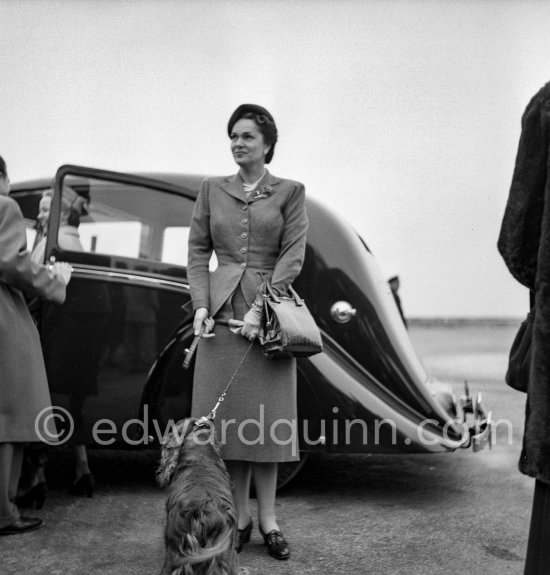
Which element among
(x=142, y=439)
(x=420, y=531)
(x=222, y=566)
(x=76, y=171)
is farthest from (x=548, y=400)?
(x=76, y=171)

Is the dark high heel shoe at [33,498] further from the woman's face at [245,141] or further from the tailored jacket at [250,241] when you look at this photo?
the woman's face at [245,141]

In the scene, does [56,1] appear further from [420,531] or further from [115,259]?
[420,531]

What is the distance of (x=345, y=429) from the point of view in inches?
133

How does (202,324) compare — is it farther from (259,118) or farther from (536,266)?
(536,266)

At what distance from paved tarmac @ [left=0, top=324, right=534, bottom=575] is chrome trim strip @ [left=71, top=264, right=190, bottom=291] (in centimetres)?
109

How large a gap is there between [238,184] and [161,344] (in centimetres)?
102

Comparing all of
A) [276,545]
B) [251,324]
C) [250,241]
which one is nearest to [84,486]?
[276,545]

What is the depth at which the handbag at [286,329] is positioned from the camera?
255 centimetres

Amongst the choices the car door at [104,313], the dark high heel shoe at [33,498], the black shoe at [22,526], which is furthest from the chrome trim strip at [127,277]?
the black shoe at [22,526]

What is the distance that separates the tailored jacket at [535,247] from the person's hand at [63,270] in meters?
2.00

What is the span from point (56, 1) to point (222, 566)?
4738 mm

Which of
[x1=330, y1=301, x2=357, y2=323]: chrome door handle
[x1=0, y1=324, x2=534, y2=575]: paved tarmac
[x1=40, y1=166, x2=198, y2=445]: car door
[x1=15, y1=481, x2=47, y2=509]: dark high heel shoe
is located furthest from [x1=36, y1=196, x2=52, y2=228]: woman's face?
[x1=330, y1=301, x2=357, y2=323]: chrome door handle

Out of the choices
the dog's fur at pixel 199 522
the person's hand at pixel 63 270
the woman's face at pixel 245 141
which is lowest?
the dog's fur at pixel 199 522

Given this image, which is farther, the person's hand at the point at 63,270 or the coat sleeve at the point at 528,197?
the person's hand at the point at 63,270
